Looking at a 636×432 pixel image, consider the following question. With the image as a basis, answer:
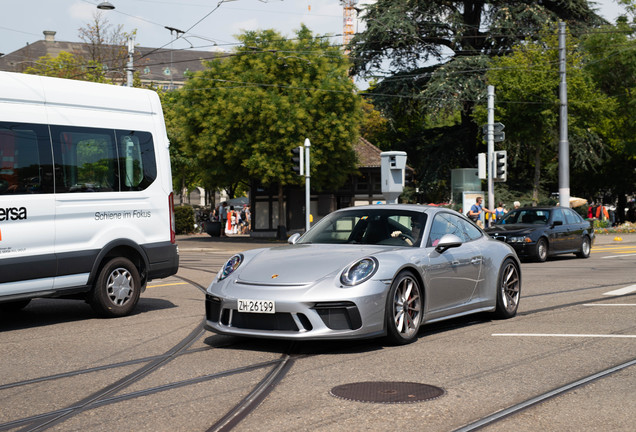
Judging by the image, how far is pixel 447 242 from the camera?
8.01 metres

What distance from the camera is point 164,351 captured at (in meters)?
7.38

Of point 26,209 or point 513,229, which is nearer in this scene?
point 26,209

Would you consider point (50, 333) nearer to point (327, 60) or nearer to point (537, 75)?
point (327, 60)

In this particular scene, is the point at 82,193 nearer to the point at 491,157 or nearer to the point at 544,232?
the point at 544,232

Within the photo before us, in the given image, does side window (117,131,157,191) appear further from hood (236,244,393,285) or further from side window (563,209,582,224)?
side window (563,209,582,224)

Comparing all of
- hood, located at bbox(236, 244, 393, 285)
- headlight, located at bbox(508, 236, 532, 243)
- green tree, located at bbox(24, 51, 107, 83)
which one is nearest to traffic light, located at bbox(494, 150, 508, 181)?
headlight, located at bbox(508, 236, 532, 243)

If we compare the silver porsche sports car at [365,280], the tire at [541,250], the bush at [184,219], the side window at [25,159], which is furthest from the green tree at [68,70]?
the silver porsche sports car at [365,280]

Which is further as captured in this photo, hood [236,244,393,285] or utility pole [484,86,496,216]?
utility pole [484,86,496,216]

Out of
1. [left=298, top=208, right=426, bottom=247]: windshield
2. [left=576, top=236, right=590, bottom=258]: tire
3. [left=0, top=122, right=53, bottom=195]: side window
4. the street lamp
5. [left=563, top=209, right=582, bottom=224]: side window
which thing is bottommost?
[left=576, top=236, right=590, bottom=258]: tire

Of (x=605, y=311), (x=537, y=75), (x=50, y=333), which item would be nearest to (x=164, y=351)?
(x=50, y=333)

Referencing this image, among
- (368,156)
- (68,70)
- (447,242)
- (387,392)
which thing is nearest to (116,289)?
(447,242)

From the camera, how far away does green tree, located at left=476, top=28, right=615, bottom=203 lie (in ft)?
134

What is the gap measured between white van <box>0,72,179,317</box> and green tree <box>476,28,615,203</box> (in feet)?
106

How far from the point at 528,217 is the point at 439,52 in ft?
85.4
